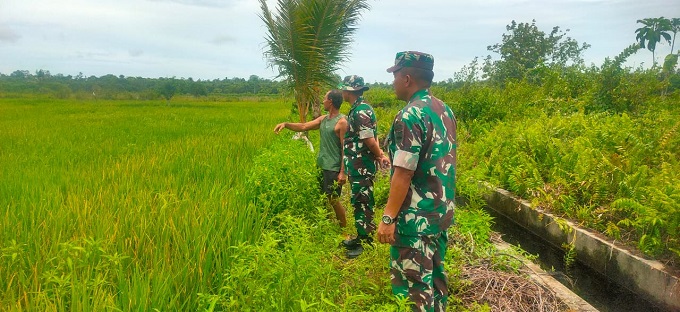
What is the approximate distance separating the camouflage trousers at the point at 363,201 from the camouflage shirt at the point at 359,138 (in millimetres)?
70

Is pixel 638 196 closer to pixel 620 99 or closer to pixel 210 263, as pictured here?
pixel 210 263

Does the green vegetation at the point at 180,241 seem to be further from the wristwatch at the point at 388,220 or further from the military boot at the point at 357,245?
the wristwatch at the point at 388,220

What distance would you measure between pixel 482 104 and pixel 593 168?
643cm

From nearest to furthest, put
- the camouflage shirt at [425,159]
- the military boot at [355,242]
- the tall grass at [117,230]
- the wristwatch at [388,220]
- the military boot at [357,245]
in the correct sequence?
the tall grass at [117,230] → the camouflage shirt at [425,159] → the wristwatch at [388,220] → the military boot at [357,245] → the military boot at [355,242]

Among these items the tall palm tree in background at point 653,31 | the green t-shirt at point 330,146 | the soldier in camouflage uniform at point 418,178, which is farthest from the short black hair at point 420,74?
the tall palm tree in background at point 653,31

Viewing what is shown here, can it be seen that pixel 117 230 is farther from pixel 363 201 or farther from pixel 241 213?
pixel 363 201

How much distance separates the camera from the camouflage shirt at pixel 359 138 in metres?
3.77

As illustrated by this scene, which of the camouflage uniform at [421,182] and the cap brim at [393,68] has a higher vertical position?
the cap brim at [393,68]

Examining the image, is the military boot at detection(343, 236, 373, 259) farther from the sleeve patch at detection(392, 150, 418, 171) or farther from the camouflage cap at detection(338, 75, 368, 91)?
the sleeve patch at detection(392, 150, 418, 171)

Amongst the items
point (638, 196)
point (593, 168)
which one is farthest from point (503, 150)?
point (638, 196)

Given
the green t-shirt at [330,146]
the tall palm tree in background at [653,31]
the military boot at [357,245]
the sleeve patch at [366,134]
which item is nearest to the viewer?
the sleeve patch at [366,134]

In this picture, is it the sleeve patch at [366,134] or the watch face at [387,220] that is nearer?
the watch face at [387,220]

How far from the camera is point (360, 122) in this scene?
12.4 ft

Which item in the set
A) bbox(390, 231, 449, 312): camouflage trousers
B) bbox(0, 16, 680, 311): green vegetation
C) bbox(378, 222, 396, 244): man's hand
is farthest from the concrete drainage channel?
bbox(378, 222, 396, 244): man's hand
